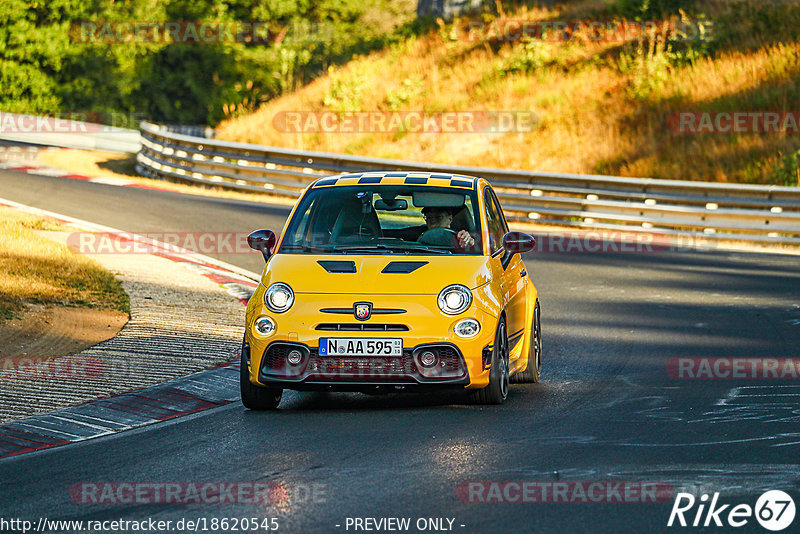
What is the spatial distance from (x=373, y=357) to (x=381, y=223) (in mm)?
1740

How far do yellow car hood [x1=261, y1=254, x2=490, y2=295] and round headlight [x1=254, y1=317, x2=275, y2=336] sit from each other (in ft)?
0.95

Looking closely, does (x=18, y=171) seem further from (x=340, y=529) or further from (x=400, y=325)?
(x=340, y=529)

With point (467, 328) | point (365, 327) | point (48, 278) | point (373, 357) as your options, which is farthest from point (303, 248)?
point (48, 278)

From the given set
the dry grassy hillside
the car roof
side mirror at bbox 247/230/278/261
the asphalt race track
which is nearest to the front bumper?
the asphalt race track

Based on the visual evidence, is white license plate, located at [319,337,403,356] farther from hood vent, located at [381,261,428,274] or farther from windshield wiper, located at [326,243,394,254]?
windshield wiper, located at [326,243,394,254]

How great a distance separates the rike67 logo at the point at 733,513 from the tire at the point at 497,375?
8.65ft

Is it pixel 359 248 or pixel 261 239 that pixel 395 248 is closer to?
pixel 359 248

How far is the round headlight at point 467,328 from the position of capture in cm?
855

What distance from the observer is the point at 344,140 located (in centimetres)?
3359

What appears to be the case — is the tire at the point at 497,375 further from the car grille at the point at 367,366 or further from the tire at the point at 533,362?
the tire at the point at 533,362

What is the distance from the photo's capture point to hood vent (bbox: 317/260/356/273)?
881cm

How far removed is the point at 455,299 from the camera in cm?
862

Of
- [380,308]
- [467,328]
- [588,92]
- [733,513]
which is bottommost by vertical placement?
[733,513]

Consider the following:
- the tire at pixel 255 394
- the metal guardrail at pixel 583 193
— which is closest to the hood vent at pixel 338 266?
the tire at pixel 255 394
